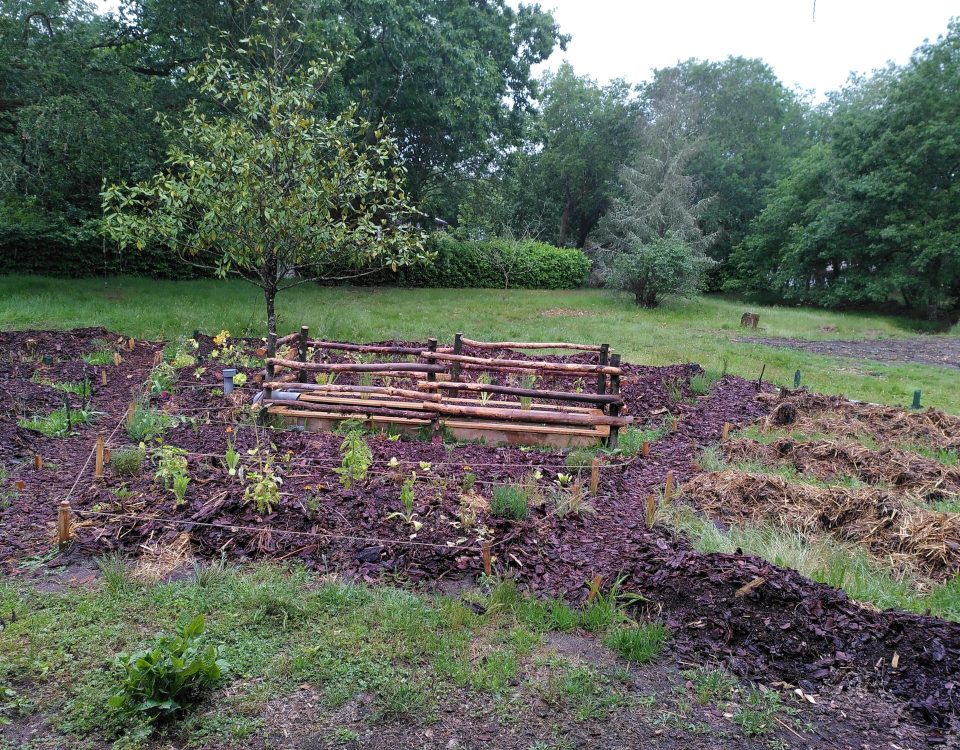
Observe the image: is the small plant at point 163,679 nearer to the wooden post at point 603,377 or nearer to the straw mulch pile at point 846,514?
the straw mulch pile at point 846,514

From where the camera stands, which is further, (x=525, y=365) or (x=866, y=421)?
(x=866, y=421)

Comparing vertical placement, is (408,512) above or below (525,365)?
below

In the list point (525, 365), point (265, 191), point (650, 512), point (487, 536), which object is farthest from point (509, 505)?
point (265, 191)

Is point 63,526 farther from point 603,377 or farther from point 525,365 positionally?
point 603,377

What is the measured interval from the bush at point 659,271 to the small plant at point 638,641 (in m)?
18.4

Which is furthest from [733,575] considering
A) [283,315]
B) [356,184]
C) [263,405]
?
[283,315]

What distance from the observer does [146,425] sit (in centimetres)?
571

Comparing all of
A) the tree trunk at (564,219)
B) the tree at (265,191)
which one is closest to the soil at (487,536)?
the tree at (265,191)

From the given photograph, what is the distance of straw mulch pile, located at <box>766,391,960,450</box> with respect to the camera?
6613mm

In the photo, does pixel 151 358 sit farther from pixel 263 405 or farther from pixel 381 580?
pixel 381 580

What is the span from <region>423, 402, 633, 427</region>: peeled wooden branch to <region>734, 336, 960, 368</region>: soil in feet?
31.4

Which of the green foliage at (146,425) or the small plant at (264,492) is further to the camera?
the green foliage at (146,425)

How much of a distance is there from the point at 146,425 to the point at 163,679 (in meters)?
3.76

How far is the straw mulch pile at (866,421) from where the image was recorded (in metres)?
6.61
